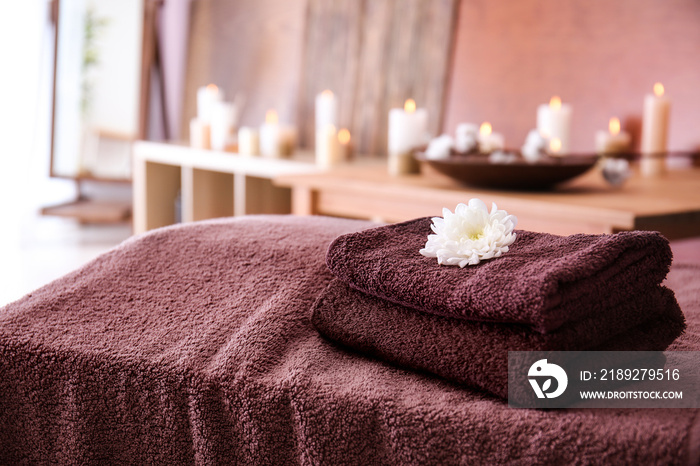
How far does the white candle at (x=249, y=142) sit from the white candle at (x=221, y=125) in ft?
0.27

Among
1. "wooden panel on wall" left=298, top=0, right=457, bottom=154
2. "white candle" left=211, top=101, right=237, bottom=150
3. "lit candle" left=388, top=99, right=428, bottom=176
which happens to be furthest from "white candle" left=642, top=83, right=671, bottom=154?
"white candle" left=211, top=101, right=237, bottom=150

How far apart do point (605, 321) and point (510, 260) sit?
7 centimetres

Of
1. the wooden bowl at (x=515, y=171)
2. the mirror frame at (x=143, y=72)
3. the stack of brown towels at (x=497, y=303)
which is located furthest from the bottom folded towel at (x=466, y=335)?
the mirror frame at (x=143, y=72)

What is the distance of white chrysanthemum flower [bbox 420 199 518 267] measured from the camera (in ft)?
1.64

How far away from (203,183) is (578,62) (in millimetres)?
1059

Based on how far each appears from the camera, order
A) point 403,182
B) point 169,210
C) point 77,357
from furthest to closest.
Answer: point 169,210 < point 403,182 < point 77,357

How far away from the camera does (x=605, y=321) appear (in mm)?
465

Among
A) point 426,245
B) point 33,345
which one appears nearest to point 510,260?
point 426,245

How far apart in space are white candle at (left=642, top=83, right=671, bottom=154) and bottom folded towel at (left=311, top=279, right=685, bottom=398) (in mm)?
967

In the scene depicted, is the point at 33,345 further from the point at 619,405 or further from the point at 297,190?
the point at 297,190

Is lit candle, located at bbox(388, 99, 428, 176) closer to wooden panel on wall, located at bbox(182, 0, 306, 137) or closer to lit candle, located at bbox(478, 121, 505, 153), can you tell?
lit candle, located at bbox(478, 121, 505, 153)

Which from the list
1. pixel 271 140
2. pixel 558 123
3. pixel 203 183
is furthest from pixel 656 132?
pixel 203 183

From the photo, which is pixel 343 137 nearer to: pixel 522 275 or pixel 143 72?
pixel 143 72

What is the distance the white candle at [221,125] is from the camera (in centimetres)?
193
